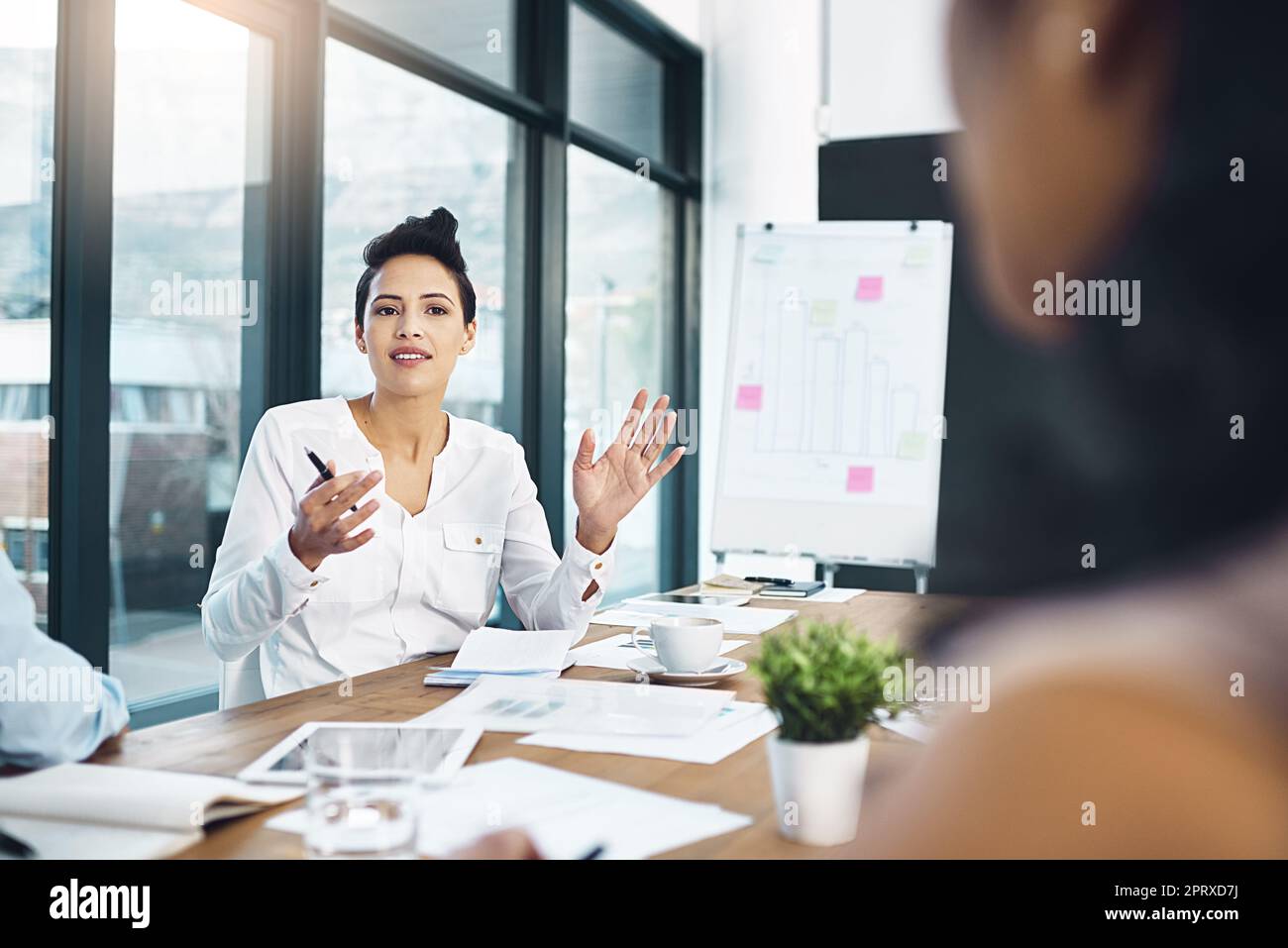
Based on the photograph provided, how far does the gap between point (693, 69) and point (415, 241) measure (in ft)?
11.6

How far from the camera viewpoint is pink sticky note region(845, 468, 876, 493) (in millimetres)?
3228

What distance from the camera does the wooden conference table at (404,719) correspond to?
85cm

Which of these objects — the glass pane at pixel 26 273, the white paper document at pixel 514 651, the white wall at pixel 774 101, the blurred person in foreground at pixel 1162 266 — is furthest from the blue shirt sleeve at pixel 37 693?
the white wall at pixel 774 101

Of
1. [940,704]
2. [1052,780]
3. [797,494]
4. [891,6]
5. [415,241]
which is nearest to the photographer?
[1052,780]

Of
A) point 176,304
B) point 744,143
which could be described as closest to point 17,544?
point 176,304

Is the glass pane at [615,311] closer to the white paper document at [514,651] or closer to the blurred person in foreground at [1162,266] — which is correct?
the blurred person in foreground at [1162,266]

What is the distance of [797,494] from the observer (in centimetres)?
328

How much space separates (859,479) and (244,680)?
1998 millimetres

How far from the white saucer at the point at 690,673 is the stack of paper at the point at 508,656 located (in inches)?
4.5

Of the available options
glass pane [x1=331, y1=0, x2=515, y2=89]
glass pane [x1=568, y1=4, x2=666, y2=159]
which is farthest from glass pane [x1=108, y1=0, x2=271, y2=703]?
glass pane [x1=568, y1=4, x2=666, y2=159]

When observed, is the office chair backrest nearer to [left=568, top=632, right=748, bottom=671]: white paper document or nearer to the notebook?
[left=568, top=632, right=748, bottom=671]: white paper document

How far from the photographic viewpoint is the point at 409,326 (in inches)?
72.2
